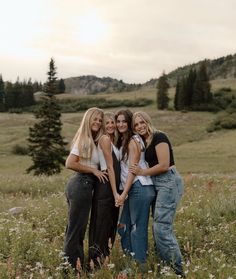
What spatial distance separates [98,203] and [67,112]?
120 meters

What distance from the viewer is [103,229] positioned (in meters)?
6.93

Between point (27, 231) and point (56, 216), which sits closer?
point (27, 231)

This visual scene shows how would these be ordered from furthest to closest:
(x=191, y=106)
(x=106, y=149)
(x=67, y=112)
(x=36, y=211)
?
(x=67, y=112)
(x=191, y=106)
(x=36, y=211)
(x=106, y=149)

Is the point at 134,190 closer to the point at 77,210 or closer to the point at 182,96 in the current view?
the point at 77,210

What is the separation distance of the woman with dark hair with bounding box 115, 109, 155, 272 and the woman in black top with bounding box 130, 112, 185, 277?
11cm

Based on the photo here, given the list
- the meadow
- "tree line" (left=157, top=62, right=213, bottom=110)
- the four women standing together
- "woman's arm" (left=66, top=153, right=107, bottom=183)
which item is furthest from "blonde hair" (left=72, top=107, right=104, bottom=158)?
"tree line" (left=157, top=62, right=213, bottom=110)

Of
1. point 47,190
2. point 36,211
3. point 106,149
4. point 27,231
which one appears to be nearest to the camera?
point 106,149

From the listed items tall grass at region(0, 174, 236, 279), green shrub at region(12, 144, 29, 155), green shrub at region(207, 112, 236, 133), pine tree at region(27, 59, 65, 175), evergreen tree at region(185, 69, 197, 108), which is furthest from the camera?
evergreen tree at region(185, 69, 197, 108)

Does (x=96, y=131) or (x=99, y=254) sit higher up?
(x=96, y=131)

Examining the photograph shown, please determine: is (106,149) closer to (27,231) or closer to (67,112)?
(27,231)

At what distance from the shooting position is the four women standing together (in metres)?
6.67

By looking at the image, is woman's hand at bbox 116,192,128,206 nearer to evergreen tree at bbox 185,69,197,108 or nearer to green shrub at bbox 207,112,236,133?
green shrub at bbox 207,112,236,133

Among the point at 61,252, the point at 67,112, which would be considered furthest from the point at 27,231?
the point at 67,112

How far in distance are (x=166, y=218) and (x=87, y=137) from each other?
161cm
